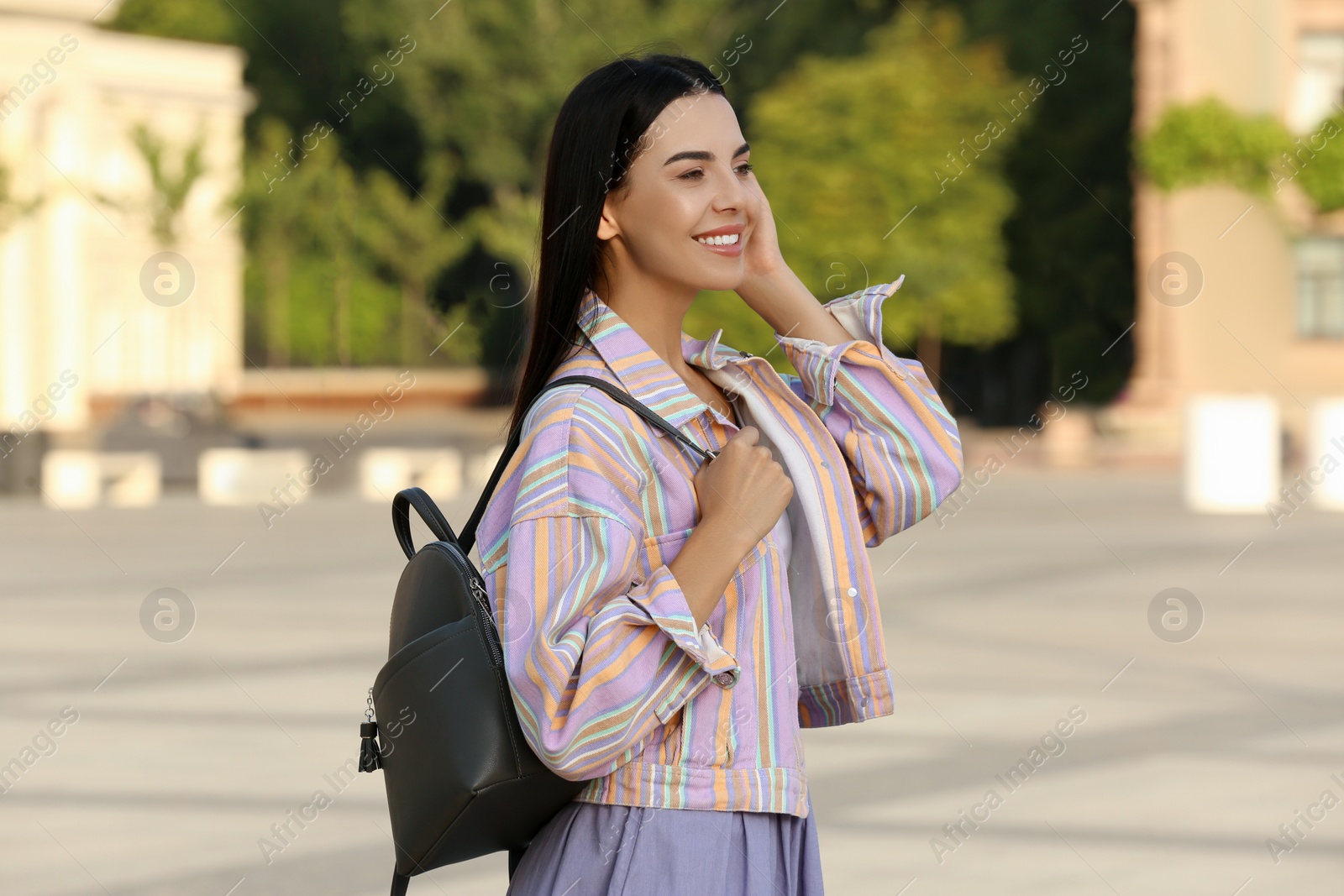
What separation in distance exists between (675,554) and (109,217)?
35557 millimetres

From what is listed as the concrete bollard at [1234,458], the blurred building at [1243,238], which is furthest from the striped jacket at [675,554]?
the blurred building at [1243,238]

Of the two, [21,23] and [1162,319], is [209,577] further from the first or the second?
[1162,319]

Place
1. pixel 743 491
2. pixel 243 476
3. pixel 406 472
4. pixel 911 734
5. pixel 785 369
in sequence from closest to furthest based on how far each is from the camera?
pixel 743 491
pixel 911 734
pixel 785 369
pixel 243 476
pixel 406 472

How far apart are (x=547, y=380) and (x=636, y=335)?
0.13 m

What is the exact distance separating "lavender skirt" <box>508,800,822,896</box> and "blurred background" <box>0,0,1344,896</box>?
1.86 ft

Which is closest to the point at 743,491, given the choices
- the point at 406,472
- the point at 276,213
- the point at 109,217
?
the point at 406,472

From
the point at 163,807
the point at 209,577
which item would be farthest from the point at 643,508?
the point at 209,577

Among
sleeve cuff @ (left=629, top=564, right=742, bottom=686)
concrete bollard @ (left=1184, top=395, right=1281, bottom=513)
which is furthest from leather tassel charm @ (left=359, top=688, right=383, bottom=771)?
concrete bollard @ (left=1184, top=395, right=1281, bottom=513)

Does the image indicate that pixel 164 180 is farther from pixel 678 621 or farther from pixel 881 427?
pixel 678 621

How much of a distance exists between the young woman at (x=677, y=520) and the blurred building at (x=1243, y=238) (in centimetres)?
A: 2930

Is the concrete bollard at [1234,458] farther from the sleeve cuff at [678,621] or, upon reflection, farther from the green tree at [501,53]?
the green tree at [501,53]

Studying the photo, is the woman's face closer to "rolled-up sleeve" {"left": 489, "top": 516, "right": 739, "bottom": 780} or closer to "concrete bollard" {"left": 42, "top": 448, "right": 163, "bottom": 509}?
"rolled-up sleeve" {"left": 489, "top": 516, "right": 739, "bottom": 780}

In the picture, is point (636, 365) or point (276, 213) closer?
point (636, 365)

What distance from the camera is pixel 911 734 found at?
7465mm
